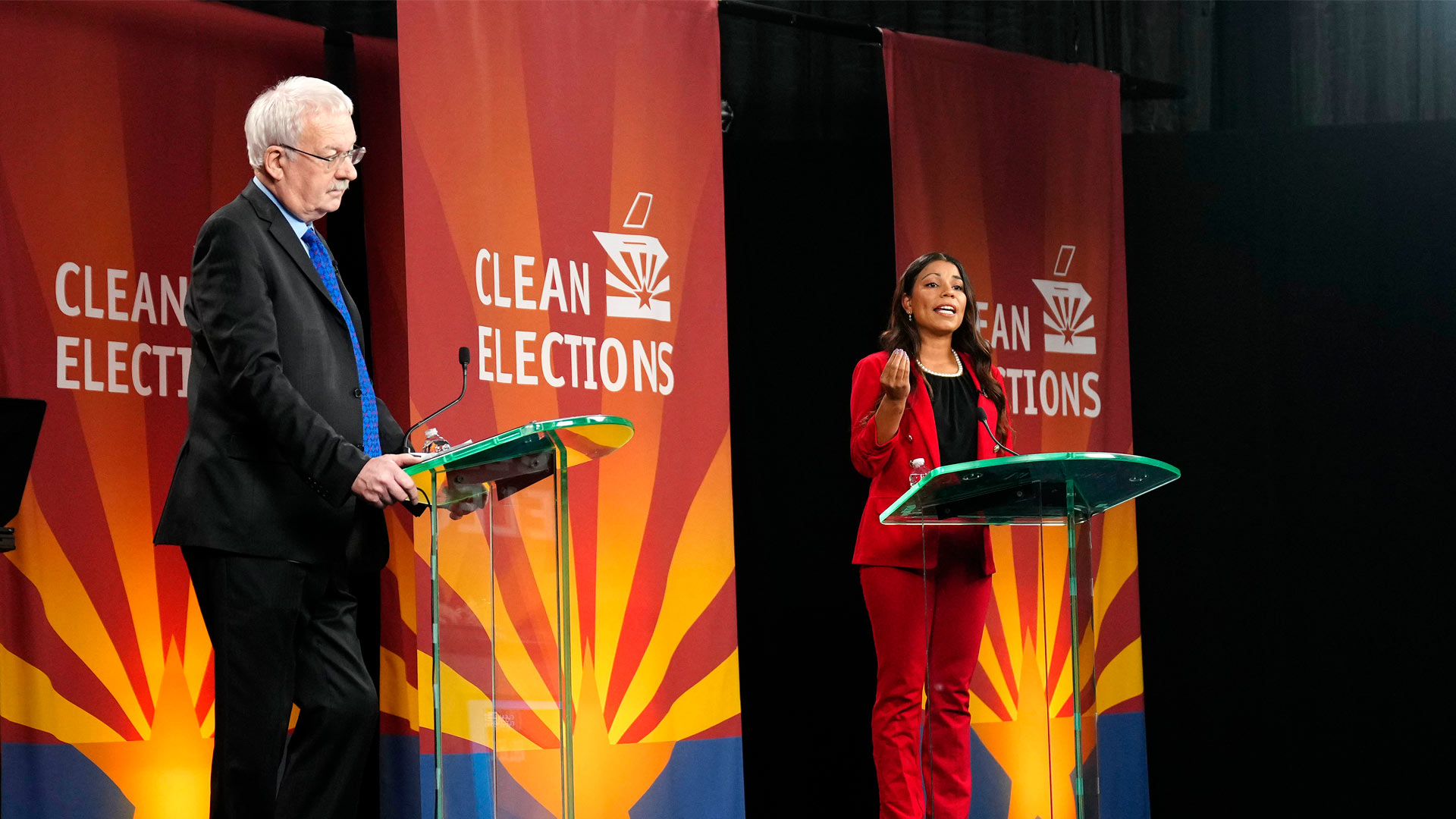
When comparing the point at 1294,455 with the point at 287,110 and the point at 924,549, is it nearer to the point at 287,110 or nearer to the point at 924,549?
the point at 924,549

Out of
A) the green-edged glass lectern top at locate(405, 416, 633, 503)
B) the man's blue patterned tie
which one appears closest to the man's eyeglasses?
the man's blue patterned tie

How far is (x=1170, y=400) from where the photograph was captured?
509cm

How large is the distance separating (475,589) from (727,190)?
3.11 metres

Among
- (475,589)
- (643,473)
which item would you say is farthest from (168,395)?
(475,589)

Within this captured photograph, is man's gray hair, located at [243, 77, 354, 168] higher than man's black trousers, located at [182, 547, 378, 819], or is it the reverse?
man's gray hair, located at [243, 77, 354, 168]

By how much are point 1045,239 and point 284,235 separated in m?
3.08

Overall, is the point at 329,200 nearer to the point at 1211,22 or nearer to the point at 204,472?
the point at 204,472

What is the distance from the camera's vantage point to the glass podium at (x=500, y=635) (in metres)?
2.07

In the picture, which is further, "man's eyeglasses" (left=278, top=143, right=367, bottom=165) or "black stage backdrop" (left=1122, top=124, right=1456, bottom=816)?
"black stage backdrop" (left=1122, top=124, right=1456, bottom=816)

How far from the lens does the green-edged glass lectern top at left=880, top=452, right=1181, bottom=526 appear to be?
2.29m

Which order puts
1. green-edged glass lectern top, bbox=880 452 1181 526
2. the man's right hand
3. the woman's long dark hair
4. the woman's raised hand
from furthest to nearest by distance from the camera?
the woman's long dark hair, the woman's raised hand, green-edged glass lectern top, bbox=880 452 1181 526, the man's right hand

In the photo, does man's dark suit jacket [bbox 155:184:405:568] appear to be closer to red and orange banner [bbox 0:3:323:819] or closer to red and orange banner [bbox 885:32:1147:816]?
red and orange banner [bbox 0:3:323:819]

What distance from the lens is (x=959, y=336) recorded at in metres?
3.69

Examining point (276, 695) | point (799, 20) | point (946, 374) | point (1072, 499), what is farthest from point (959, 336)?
point (276, 695)
